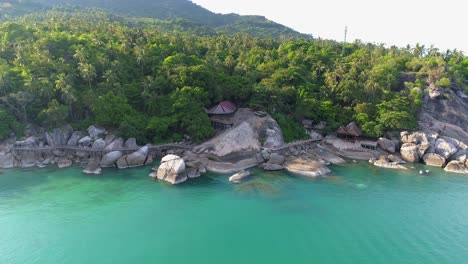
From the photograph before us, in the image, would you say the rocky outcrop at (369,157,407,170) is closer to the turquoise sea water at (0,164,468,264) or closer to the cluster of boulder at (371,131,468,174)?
the cluster of boulder at (371,131,468,174)

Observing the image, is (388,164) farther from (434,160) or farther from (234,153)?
(234,153)

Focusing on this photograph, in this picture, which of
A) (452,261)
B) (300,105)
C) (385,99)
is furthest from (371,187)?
(385,99)

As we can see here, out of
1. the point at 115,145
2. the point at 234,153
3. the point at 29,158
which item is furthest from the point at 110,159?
the point at 234,153

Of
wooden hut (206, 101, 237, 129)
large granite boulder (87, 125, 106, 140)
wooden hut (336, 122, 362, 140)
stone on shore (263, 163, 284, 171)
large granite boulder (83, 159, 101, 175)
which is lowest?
large granite boulder (83, 159, 101, 175)

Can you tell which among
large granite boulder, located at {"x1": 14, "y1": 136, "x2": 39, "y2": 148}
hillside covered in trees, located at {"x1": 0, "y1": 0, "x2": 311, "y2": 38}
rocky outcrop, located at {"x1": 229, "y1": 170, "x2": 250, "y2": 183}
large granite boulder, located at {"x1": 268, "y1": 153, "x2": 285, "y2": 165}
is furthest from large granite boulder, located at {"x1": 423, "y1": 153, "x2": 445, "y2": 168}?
hillside covered in trees, located at {"x1": 0, "y1": 0, "x2": 311, "y2": 38}

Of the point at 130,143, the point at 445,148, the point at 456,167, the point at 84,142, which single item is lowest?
the point at 456,167
